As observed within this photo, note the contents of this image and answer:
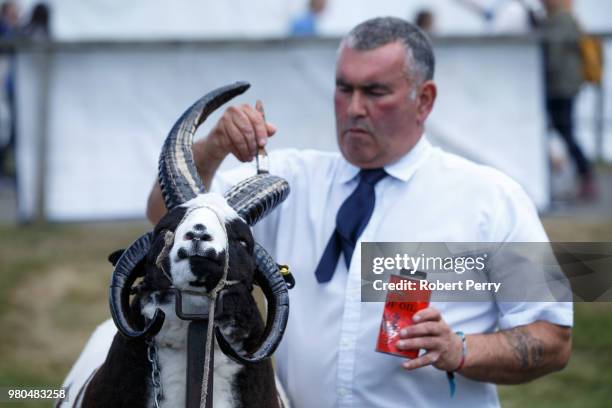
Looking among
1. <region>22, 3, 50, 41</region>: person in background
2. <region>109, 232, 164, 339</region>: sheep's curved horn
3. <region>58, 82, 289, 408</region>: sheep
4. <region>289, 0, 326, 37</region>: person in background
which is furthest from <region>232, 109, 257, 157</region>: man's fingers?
<region>22, 3, 50, 41</region>: person in background

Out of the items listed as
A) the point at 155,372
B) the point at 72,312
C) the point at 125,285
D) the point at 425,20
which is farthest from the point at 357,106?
the point at 425,20

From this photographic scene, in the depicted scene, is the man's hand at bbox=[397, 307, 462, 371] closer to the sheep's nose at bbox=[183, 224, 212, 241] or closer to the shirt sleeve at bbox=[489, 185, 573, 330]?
the shirt sleeve at bbox=[489, 185, 573, 330]

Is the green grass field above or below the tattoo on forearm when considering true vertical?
above

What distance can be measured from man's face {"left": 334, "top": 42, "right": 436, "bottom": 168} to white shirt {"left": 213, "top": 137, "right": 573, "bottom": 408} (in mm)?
82

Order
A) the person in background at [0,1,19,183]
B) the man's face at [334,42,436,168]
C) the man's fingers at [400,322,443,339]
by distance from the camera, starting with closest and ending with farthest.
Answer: the man's fingers at [400,322,443,339], the man's face at [334,42,436,168], the person in background at [0,1,19,183]

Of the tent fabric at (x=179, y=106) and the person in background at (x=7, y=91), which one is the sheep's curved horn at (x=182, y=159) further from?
the person in background at (x=7, y=91)

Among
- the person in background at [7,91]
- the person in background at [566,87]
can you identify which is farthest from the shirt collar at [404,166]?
the person in background at [7,91]

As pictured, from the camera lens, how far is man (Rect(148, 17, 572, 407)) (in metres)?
4.26

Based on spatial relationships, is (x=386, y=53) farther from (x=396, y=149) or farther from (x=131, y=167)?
(x=131, y=167)

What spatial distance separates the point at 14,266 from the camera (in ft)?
31.7

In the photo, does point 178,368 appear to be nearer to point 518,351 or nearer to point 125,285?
point 125,285

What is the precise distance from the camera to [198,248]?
3.20m

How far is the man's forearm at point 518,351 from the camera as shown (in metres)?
4.24

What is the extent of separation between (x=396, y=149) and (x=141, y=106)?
572 cm
